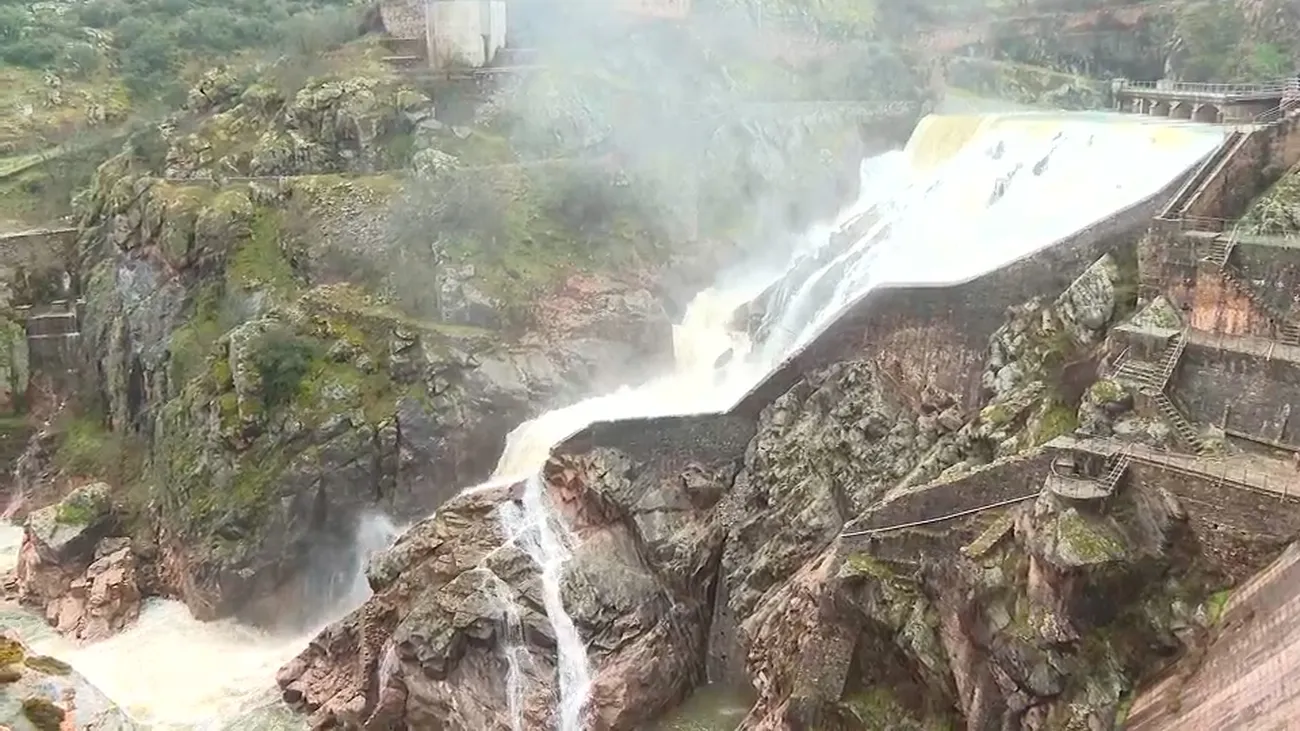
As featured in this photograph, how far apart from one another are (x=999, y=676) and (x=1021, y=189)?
17.0 metres

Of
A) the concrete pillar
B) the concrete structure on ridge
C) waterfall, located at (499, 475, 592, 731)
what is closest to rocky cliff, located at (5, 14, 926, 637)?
the concrete structure on ridge

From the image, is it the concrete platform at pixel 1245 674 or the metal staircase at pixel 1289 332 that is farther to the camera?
the metal staircase at pixel 1289 332

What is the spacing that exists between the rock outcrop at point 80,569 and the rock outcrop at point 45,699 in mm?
17598

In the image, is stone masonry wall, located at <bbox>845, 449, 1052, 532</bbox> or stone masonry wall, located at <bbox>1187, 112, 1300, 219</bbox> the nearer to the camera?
stone masonry wall, located at <bbox>845, 449, 1052, 532</bbox>

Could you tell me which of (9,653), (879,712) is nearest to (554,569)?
(879,712)

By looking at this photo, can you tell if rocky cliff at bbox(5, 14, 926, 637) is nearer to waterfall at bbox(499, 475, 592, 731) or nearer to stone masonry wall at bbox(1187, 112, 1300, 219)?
waterfall at bbox(499, 475, 592, 731)

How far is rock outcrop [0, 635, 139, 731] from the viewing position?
12.6 meters

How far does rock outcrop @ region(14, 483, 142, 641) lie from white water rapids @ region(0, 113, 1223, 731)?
0.89 metres

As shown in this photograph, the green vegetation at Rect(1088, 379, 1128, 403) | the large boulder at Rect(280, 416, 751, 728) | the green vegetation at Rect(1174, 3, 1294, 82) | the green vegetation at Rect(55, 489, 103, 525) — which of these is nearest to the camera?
the green vegetation at Rect(1088, 379, 1128, 403)

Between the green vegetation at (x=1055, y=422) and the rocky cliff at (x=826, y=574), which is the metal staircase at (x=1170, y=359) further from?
the green vegetation at (x=1055, y=422)

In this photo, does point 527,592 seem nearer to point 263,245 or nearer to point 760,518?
point 760,518

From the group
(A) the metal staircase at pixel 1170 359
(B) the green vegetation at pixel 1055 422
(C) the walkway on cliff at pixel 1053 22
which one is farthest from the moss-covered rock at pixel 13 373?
(C) the walkway on cliff at pixel 1053 22

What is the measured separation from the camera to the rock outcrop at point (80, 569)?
31656mm

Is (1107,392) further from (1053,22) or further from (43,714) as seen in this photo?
(1053,22)
